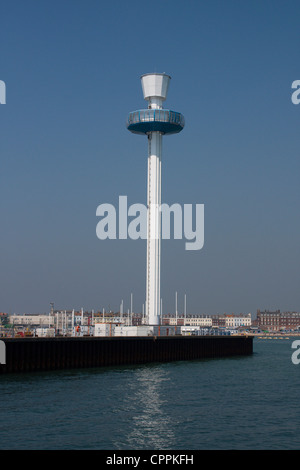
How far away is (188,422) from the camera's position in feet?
135

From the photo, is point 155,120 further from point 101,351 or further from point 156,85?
point 101,351

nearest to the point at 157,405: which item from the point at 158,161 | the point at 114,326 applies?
the point at 114,326

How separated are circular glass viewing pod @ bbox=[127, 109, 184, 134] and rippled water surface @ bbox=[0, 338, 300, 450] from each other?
2052 inches

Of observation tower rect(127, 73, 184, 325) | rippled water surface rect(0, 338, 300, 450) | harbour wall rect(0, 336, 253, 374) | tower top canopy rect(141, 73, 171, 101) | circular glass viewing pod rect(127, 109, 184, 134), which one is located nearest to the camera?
rippled water surface rect(0, 338, 300, 450)

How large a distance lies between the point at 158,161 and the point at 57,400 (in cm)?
6697

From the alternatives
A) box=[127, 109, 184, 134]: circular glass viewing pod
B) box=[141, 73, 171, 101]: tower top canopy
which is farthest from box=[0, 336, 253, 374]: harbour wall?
box=[141, 73, 171, 101]: tower top canopy

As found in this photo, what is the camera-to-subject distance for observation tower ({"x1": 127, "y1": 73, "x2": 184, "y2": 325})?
345ft

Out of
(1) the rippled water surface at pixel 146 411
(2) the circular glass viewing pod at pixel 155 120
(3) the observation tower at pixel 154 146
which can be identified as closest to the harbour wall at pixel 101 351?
(1) the rippled water surface at pixel 146 411

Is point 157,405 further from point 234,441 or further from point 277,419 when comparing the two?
point 234,441

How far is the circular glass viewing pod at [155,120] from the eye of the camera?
107625 mm

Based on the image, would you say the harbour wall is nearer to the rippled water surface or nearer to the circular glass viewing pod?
the rippled water surface

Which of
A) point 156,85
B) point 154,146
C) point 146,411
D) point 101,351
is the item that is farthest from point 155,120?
point 146,411

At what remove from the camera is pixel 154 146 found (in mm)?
109250

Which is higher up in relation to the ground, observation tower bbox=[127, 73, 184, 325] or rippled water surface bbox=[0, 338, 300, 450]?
observation tower bbox=[127, 73, 184, 325]
